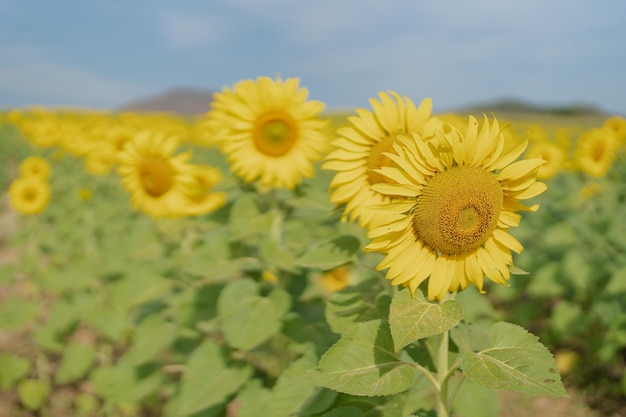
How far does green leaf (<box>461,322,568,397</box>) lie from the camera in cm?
143

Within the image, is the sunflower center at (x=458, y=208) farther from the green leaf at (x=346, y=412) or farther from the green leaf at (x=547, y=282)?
the green leaf at (x=547, y=282)

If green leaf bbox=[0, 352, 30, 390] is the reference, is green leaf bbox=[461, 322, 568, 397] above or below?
above

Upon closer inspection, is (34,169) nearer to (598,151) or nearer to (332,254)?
(332,254)

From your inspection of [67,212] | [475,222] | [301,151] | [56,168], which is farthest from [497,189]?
[56,168]

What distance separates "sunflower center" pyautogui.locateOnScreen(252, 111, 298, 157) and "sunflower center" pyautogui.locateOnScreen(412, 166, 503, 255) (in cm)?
135

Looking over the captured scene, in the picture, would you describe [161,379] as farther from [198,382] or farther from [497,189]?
[497,189]

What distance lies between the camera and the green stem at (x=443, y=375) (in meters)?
1.70

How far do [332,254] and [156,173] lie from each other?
1771mm

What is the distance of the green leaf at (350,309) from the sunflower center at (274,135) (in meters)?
1.05

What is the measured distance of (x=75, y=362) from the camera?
15.1ft

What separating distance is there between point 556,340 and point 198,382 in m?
Answer: 4.21

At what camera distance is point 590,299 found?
5320mm

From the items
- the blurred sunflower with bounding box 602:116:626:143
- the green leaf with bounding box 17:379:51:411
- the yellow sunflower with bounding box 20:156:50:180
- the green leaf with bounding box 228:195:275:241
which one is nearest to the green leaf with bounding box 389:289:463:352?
the green leaf with bounding box 228:195:275:241

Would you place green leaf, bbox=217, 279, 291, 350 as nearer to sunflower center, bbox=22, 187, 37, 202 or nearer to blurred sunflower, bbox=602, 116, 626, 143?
sunflower center, bbox=22, 187, 37, 202
